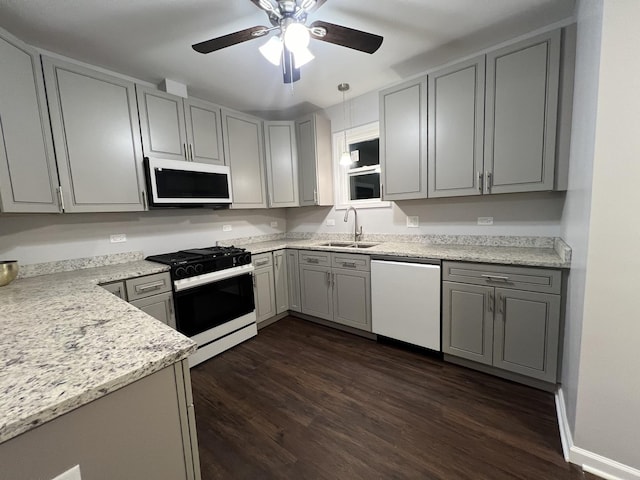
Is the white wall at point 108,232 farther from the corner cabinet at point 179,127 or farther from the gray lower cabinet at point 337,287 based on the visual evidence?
the gray lower cabinet at point 337,287

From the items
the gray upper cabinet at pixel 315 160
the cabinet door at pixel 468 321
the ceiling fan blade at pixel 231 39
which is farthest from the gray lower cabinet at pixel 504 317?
the ceiling fan blade at pixel 231 39

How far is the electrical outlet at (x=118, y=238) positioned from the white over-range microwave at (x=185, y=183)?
42 cm

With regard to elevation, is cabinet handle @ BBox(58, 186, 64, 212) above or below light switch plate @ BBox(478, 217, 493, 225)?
above

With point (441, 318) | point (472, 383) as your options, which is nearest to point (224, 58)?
point (441, 318)

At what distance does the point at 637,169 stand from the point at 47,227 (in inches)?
140

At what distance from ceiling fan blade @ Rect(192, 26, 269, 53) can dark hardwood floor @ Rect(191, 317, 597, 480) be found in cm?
229

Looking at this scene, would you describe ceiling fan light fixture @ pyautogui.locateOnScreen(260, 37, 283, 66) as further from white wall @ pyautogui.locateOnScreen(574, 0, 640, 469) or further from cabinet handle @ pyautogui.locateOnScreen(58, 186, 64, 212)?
cabinet handle @ pyautogui.locateOnScreen(58, 186, 64, 212)

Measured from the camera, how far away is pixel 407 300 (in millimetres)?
2316

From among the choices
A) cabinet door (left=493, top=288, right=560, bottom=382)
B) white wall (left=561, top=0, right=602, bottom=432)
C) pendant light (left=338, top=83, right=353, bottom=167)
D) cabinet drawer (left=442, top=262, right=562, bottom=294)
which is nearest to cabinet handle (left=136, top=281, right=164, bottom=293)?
pendant light (left=338, top=83, right=353, bottom=167)

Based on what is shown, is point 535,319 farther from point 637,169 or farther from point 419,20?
point 419,20

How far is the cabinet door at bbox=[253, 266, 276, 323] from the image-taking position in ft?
9.45

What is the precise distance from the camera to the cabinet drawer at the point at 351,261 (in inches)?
101

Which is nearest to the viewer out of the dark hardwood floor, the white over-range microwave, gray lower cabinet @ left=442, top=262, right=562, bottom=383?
the dark hardwood floor

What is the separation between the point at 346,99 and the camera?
3139 mm
